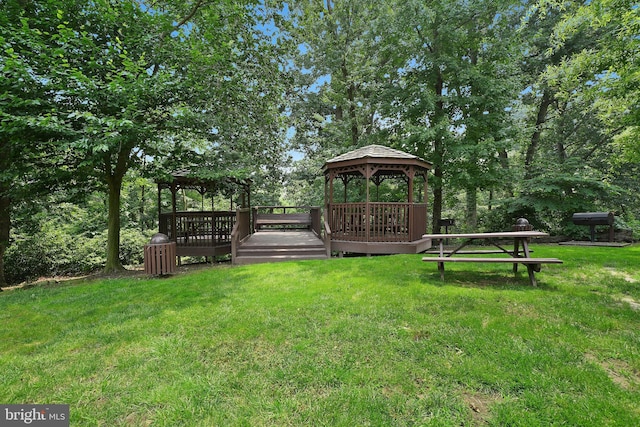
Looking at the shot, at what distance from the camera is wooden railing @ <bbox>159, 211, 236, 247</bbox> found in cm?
959

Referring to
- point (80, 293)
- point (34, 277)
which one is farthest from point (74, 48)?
point (34, 277)

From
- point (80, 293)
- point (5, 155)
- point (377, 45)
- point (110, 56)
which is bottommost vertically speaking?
point (80, 293)

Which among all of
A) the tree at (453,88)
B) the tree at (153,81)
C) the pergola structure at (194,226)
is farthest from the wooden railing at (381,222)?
the tree at (153,81)

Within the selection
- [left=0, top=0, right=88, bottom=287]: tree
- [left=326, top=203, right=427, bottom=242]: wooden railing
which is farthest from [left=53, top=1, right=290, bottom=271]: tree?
[left=326, top=203, right=427, bottom=242]: wooden railing

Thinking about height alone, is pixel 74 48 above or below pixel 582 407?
above

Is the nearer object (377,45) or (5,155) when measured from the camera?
(5,155)

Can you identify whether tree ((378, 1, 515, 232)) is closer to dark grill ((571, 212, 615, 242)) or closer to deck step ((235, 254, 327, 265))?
dark grill ((571, 212, 615, 242))

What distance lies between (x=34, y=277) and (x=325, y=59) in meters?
16.0

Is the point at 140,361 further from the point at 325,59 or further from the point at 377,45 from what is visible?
the point at 325,59

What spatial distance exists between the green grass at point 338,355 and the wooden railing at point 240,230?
322cm

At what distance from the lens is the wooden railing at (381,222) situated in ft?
29.3

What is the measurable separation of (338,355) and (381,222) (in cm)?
672

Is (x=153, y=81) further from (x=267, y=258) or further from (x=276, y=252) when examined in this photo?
(x=276, y=252)

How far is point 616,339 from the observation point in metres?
2.94
